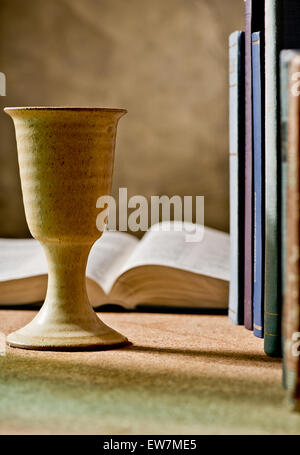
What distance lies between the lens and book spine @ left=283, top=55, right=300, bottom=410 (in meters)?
0.78

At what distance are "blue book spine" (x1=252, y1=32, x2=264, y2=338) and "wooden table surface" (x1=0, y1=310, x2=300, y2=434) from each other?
52 mm

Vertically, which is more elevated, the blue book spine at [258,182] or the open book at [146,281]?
the blue book spine at [258,182]

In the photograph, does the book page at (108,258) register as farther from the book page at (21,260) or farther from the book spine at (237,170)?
the book spine at (237,170)

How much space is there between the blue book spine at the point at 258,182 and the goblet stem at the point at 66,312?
0.20m

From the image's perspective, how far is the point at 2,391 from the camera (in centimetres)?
86

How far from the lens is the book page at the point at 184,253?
4.52 ft

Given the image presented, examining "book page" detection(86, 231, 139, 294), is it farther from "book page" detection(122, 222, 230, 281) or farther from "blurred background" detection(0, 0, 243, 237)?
"blurred background" detection(0, 0, 243, 237)

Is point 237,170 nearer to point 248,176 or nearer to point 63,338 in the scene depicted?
point 248,176

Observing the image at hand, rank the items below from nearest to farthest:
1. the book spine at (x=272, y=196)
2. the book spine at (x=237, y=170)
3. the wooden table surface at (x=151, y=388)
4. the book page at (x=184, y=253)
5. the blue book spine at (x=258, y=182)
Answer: the wooden table surface at (x=151, y=388) < the book spine at (x=272, y=196) < the blue book spine at (x=258, y=182) < the book spine at (x=237, y=170) < the book page at (x=184, y=253)

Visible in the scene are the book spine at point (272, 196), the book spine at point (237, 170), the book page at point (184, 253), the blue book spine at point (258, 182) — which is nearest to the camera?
the book spine at point (272, 196)

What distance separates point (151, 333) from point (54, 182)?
0.30 metres

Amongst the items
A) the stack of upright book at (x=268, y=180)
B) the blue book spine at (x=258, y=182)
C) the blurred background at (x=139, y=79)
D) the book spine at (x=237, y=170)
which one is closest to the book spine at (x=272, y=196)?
the stack of upright book at (x=268, y=180)

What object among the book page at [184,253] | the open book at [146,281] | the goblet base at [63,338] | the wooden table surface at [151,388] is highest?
the book page at [184,253]

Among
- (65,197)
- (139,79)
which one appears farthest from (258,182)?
(139,79)
